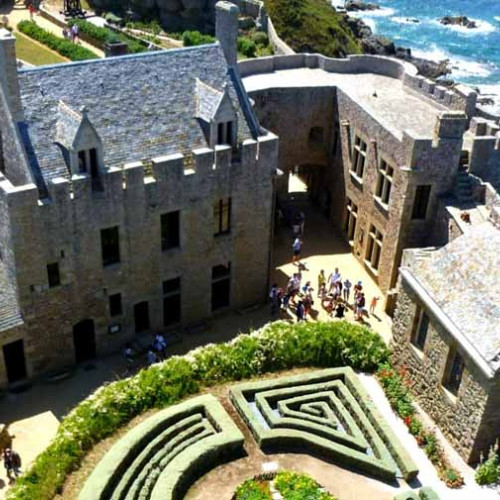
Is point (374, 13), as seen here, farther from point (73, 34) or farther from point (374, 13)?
point (73, 34)

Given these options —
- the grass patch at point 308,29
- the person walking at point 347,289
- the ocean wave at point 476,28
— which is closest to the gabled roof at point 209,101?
the person walking at point 347,289

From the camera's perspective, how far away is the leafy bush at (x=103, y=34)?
6262cm

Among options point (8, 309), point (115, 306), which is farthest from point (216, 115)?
point (8, 309)

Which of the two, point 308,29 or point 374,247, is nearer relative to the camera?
point 374,247

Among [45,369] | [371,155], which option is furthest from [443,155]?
[45,369]

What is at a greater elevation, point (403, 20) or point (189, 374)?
point (189, 374)

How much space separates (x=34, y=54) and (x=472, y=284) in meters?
43.3

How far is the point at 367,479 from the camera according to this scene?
89.3 ft

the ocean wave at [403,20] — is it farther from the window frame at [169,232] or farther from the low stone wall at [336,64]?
the window frame at [169,232]

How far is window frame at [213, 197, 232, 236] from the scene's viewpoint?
3672 centimetres

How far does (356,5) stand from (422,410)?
347ft

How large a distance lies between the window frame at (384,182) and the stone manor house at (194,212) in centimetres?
10

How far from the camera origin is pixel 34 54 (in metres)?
59.0

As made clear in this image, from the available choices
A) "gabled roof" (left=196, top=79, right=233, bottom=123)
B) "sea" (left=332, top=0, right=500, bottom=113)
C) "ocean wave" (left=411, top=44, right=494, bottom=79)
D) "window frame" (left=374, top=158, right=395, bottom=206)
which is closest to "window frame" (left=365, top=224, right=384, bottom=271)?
"window frame" (left=374, top=158, right=395, bottom=206)
